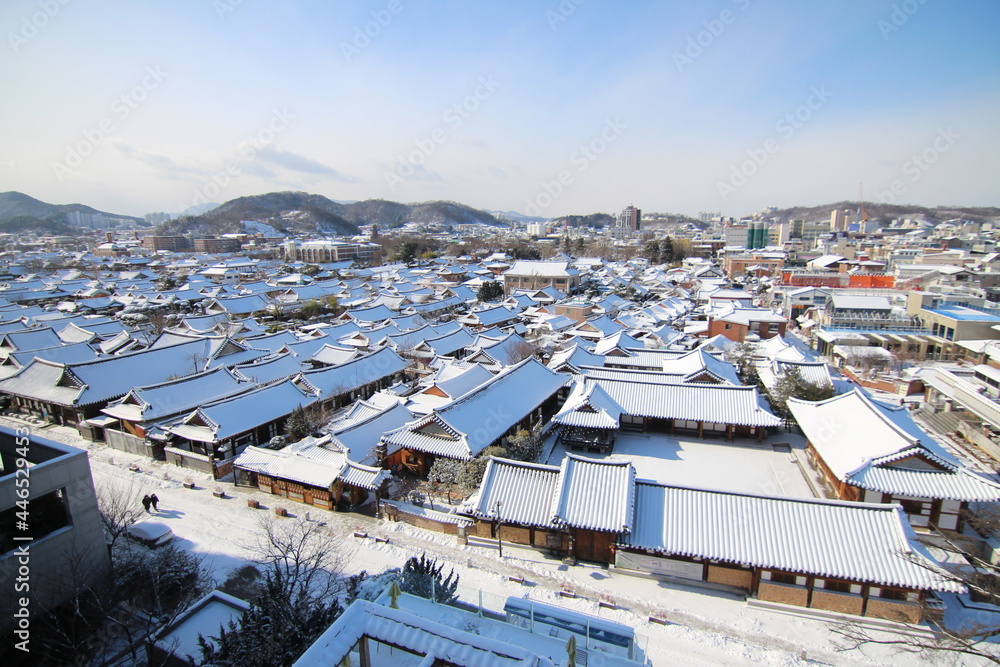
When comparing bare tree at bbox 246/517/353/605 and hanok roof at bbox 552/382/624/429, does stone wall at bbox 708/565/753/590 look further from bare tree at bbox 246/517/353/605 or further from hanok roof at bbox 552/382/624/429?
bare tree at bbox 246/517/353/605

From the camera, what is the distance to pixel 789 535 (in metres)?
11.2

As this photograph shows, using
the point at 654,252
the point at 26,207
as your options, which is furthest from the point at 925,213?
the point at 26,207

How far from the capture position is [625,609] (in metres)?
10.8

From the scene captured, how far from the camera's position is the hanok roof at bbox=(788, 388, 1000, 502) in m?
13.4

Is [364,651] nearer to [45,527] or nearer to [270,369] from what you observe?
[45,527]

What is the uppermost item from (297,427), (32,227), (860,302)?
(32,227)

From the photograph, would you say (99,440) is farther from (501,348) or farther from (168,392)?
(501,348)

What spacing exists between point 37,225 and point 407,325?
18426cm

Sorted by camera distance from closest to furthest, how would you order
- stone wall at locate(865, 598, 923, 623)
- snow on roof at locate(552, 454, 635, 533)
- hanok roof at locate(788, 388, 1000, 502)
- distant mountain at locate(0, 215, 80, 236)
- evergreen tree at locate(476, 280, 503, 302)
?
stone wall at locate(865, 598, 923, 623), snow on roof at locate(552, 454, 635, 533), hanok roof at locate(788, 388, 1000, 502), evergreen tree at locate(476, 280, 503, 302), distant mountain at locate(0, 215, 80, 236)

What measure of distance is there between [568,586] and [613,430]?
30.0 ft

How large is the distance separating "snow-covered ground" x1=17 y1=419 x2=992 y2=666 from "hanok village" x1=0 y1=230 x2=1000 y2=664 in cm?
40

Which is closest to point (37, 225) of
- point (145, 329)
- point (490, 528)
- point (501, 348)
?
point (145, 329)

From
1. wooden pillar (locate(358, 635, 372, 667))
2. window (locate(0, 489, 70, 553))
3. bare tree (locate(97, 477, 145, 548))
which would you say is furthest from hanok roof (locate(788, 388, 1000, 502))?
bare tree (locate(97, 477, 145, 548))

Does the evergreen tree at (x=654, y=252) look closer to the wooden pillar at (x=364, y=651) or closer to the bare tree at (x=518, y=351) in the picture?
the bare tree at (x=518, y=351)
